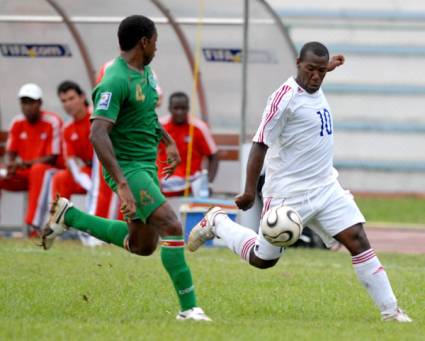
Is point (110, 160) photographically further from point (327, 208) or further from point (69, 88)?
point (69, 88)

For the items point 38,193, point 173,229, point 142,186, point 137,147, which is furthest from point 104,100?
point 38,193

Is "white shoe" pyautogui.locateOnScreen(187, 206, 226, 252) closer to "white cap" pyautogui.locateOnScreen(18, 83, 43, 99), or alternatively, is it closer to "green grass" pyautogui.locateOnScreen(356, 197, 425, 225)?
"white cap" pyautogui.locateOnScreen(18, 83, 43, 99)

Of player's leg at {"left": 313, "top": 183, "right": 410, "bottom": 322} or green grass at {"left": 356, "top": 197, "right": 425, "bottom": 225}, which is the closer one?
player's leg at {"left": 313, "top": 183, "right": 410, "bottom": 322}

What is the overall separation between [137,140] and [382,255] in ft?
24.2

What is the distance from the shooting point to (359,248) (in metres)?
9.84

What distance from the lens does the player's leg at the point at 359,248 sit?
982 centimetres

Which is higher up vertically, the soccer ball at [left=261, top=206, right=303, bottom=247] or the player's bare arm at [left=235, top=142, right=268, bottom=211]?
the player's bare arm at [left=235, top=142, right=268, bottom=211]

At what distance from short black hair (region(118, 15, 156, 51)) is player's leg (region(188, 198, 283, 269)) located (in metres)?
1.62

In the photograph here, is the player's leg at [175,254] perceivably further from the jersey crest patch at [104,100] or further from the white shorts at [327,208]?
the white shorts at [327,208]

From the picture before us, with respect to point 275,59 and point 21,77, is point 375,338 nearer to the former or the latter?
point 275,59

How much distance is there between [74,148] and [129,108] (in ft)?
27.5

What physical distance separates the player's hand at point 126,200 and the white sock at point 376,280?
1.79 metres

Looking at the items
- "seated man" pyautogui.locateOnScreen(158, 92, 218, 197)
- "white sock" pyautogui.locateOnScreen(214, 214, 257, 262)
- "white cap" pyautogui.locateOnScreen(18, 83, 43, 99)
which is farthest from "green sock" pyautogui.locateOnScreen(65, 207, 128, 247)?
"white cap" pyautogui.locateOnScreen(18, 83, 43, 99)

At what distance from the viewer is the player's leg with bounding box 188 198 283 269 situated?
10.3 metres
